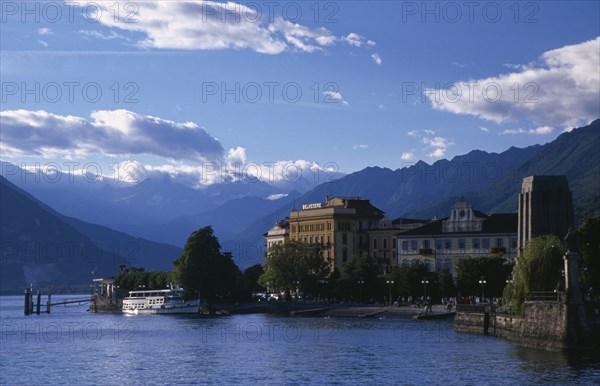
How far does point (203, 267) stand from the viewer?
18900 centimetres

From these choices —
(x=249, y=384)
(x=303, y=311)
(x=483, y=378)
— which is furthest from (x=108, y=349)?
(x=303, y=311)

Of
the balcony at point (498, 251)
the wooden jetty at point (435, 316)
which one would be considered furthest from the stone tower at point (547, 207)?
the balcony at point (498, 251)

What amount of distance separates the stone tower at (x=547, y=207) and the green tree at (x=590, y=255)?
387 cm

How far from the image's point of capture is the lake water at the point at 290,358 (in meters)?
69.9

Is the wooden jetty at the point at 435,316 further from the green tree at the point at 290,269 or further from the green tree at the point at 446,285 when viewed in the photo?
the green tree at the point at 290,269

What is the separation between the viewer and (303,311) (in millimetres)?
164125

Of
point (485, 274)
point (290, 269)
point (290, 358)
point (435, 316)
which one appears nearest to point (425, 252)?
point (290, 269)

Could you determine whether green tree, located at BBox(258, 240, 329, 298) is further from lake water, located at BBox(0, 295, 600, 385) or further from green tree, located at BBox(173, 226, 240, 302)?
lake water, located at BBox(0, 295, 600, 385)

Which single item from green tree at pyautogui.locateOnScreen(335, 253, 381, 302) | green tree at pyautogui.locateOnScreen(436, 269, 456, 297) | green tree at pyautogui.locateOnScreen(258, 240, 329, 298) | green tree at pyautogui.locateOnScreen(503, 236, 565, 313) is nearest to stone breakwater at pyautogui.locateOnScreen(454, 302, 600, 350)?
green tree at pyautogui.locateOnScreen(503, 236, 565, 313)

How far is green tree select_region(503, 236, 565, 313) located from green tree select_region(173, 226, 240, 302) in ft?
327

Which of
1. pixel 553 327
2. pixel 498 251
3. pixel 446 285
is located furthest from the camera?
pixel 498 251

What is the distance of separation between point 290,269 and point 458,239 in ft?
101

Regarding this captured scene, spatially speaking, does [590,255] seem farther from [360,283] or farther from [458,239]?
[458,239]

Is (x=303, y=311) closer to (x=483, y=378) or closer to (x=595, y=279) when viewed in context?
(x=595, y=279)
